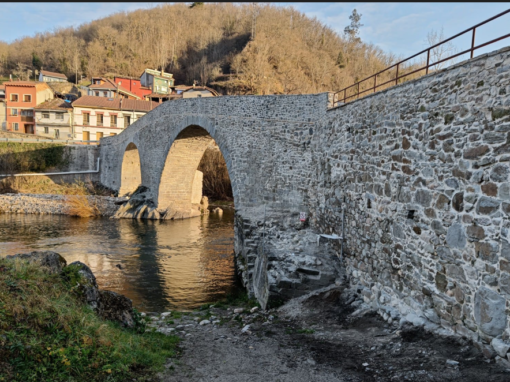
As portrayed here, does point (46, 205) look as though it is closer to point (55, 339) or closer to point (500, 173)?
point (55, 339)

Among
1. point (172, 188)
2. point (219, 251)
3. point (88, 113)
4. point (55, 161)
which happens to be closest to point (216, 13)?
point (88, 113)

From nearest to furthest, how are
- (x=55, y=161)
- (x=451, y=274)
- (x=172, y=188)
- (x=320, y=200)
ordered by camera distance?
(x=451, y=274)
(x=320, y=200)
(x=172, y=188)
(x=55, y=161)

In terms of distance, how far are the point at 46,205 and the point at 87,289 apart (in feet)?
66.7

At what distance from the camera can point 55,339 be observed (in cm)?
370

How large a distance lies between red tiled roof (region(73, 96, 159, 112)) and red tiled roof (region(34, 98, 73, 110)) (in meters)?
2.25

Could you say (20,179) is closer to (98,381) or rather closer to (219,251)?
(219,251)

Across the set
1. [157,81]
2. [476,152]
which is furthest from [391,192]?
[157,81]

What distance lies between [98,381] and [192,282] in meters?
7.12

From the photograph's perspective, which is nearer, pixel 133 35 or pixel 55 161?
pixel 55 161

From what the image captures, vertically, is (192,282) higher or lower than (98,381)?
lower

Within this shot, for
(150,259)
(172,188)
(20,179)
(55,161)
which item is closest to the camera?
(150,259)

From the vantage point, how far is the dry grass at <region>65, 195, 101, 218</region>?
21406 mm

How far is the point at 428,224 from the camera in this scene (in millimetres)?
5133

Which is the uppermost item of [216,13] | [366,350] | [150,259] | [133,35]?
[216,13]
